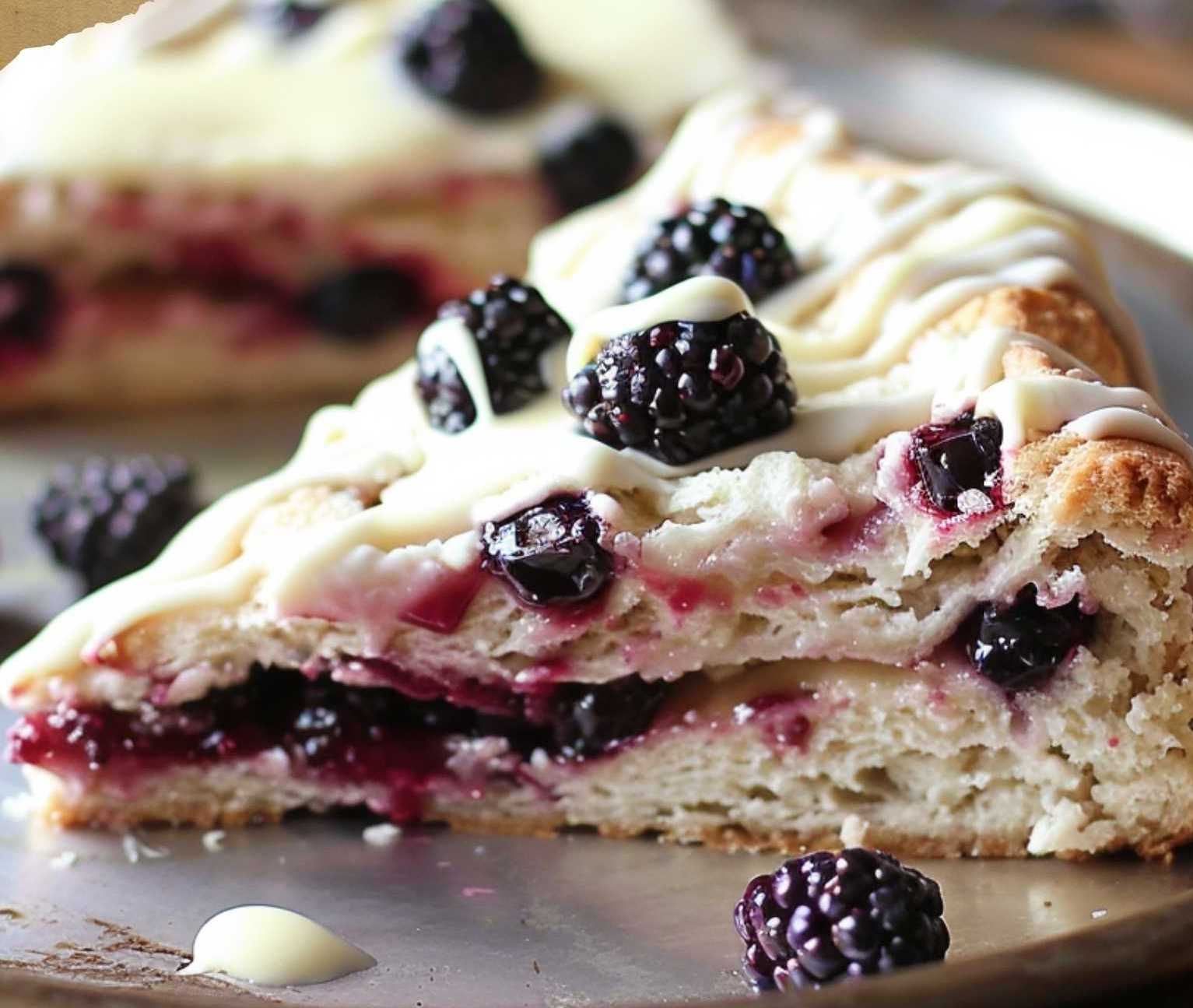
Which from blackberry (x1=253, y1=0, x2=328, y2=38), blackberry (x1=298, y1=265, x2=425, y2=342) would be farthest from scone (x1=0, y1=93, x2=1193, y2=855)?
blackberry (x1=253, y1=0, x2=328, y2=38)


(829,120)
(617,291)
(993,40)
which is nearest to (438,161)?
(829,120)

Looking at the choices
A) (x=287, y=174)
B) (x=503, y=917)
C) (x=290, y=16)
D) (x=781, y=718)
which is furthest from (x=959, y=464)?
(x=290, y=16)

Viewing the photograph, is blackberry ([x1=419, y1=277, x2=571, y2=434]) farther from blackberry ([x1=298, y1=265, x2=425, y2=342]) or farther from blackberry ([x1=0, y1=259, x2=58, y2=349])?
blackberry ([x1=0, y1=259, x2=58, y2=349])

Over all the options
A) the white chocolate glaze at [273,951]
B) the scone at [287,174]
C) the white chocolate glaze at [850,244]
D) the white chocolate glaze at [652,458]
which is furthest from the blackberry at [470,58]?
the white chocolate glaze at [273,951]

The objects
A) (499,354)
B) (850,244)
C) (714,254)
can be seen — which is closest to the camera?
(499,354)

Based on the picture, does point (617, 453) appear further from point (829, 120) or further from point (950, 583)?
point (829, 120)

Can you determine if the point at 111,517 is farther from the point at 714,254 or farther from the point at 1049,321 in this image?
the point at 1049,321

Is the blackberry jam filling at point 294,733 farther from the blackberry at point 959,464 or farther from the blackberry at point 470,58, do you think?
the blackberry at point 470,58
